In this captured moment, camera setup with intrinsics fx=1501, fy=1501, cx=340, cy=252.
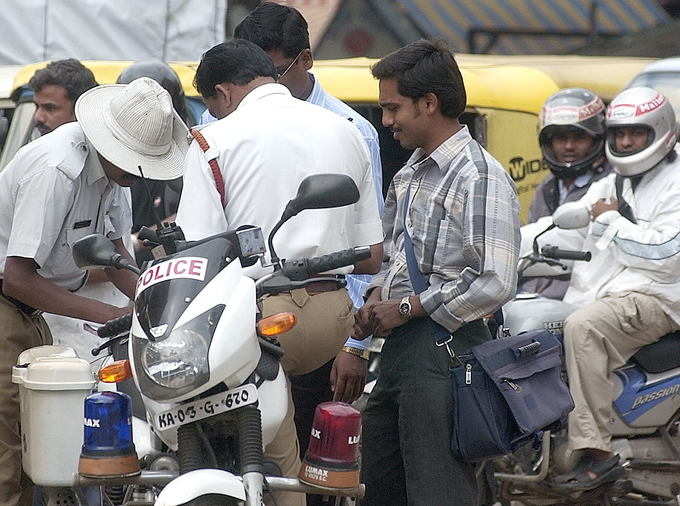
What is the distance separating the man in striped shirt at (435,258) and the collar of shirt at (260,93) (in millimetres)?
388

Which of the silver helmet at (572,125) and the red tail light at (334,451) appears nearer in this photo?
the red tail light at (334,451)

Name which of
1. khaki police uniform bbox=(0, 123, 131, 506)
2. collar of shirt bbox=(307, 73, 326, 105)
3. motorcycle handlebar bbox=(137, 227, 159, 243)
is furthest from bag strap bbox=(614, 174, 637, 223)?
motorcycle handlebar bbox=(137, 227, 159, 243)

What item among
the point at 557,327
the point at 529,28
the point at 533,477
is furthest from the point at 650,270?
the point at 529,28

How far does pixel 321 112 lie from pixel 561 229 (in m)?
2.29

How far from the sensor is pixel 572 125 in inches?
302

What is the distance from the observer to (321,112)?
466 centimetres

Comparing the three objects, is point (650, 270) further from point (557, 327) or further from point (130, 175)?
point (130, 175)

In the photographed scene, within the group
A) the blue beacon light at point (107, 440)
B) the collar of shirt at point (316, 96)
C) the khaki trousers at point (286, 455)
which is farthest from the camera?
the collar of shirt at point (316, 96)

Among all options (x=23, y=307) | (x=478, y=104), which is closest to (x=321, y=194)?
(x=23, y=307)

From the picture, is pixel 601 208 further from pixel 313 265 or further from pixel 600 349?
pixel 313 265

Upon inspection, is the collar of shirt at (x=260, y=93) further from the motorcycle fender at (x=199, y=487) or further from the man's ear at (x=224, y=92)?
the motorcycle fender at (x=199, y=487)

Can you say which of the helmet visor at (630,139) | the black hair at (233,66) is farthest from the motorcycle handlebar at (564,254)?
the black hair at (233,66)

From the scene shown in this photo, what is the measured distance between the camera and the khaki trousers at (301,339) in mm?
4203

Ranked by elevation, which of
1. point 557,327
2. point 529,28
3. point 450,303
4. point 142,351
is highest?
point 142,351
